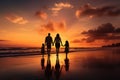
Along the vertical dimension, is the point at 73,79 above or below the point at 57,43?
below

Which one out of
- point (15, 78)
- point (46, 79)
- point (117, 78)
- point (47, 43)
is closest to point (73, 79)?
point (46, 79)

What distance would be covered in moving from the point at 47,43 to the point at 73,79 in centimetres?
1077

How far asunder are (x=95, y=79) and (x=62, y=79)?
185cm

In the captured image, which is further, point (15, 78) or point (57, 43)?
point (57, 43)

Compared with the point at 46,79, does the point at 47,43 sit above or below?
above

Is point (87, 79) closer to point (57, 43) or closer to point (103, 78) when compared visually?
point (103, 78)

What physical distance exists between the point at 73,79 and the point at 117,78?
255cm

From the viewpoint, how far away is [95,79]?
37.0 feet

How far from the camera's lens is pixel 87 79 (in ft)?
37.3

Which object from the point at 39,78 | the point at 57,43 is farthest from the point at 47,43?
the point at 39,78

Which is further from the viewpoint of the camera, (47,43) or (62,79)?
(47,43)

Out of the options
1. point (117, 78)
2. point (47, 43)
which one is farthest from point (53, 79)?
point (47, 43)

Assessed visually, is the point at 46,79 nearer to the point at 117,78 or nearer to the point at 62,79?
the point at 62,79

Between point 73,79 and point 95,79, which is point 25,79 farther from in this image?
point 95,79
